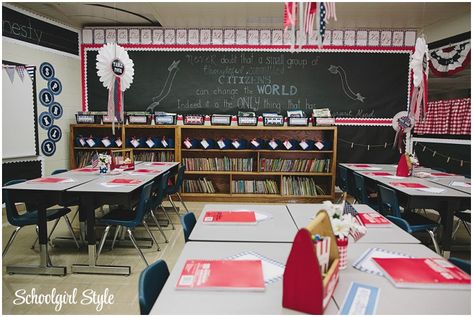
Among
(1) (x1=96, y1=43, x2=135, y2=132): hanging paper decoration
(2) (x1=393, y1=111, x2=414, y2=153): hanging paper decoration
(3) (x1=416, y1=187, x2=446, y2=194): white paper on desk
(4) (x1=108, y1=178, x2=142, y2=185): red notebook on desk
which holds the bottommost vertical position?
(4) (x1=108, y1=178, x2=142, y2=185): red notebook on desk

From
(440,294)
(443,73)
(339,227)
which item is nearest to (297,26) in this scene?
(339,227)

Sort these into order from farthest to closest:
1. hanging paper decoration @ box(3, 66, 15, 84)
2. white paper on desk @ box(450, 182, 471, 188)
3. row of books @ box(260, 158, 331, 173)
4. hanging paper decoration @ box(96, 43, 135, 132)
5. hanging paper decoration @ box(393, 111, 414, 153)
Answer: row of books @ box(260, 158, 331, 173)
hanging paper decoration @ box(393, 111, 414, 153)
hanging paper decoration @ box(3, 66, 15, 84)
hanging paper decoration @ box(96, 43, 135, 132)
white paper on desk @ box(450, 182, 471, 188)

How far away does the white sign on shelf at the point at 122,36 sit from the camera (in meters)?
6.41

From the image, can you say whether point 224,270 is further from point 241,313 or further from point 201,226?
point 201,226

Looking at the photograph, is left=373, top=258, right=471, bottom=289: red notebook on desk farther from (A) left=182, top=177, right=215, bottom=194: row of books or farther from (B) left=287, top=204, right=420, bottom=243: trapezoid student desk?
(A) left=182, top=177, right=215, bottom=194: row of books

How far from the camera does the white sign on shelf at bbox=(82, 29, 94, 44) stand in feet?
20.9

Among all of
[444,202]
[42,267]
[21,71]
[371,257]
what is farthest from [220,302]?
[21,71]

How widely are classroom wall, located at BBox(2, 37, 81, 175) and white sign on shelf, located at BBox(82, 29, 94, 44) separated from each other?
0.35 meters

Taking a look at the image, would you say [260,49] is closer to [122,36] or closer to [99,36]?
[122,36]

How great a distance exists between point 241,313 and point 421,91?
4.17 metres

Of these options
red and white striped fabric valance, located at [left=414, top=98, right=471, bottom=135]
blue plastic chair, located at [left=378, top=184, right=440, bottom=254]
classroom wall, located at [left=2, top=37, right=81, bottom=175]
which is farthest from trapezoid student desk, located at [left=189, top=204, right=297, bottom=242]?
classroom wall, located at [left=2, top=37, right=81, bottom=175]

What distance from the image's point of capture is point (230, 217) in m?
2.39

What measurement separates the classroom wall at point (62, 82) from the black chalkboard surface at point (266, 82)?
32 cm

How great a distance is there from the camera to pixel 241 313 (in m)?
1.23
